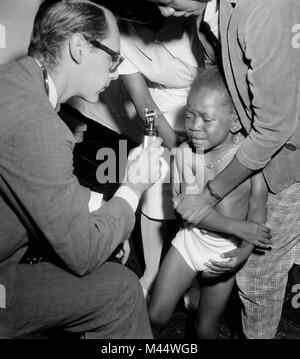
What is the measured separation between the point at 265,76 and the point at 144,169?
463 millimetres

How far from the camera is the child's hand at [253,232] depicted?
1.73 metres

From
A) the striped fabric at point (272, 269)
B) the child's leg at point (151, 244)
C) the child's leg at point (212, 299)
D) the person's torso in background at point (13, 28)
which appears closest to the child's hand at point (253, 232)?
the striped fabric at point (272, 269)

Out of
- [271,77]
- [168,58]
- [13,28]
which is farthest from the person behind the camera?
[13,28]

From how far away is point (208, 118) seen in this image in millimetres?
1694

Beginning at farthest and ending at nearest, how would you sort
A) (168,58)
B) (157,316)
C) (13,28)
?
(13,28), (168,58), (157,316)

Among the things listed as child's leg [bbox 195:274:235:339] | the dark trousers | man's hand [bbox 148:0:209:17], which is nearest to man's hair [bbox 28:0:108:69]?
man's hand [bbox 148:0:209:17]

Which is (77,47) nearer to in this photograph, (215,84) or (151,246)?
(215,84)

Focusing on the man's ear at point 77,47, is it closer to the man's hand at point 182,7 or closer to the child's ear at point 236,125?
the man's hand at point 182,7

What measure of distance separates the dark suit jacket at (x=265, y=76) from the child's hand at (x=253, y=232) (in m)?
0.20

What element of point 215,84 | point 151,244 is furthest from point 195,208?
point 151,244

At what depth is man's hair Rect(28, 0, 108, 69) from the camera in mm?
1507
